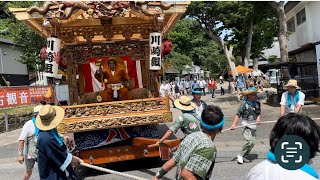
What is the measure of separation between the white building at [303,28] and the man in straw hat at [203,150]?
67.4ft

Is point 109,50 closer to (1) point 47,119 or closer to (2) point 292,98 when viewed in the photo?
(2) point 292,98

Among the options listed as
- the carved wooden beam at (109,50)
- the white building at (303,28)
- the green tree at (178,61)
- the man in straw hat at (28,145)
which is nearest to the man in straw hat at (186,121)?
the man in straw hat at (28,145)

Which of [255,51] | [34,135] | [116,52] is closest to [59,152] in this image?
[34,135]

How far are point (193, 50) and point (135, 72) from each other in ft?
158

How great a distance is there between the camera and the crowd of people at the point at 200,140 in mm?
1797

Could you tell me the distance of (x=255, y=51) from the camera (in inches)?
1219

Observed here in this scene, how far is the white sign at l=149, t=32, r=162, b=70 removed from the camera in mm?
7562

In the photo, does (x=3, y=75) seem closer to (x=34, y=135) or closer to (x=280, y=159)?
(x=34, y=135)

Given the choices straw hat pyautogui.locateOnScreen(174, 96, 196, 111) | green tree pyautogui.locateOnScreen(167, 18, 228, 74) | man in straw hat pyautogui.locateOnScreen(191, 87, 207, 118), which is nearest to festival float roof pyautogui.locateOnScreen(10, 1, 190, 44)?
man in straw hat pyautogui.locateOnScreen(191, 87, 207, 118)

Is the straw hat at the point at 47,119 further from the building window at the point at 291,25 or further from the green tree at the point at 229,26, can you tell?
the building window at the point at 291,25

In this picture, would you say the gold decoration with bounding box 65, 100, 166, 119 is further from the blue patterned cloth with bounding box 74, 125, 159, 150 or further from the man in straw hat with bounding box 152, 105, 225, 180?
the man in straw hat with bounding box 152, 105, 225, 180

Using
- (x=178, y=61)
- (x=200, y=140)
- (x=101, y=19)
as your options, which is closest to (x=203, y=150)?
(x=200, y=140)

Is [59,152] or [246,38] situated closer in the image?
[59,152]

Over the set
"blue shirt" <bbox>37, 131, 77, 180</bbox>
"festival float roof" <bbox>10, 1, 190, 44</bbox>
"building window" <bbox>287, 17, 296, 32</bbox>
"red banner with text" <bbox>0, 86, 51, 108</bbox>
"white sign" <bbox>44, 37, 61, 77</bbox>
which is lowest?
"blue shirt" <bbox>37, 131, 77, 180</bbox>
